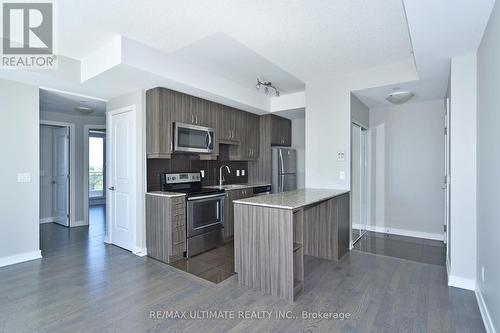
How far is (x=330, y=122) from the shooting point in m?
3.98

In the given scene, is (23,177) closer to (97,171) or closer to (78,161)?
(78,161)

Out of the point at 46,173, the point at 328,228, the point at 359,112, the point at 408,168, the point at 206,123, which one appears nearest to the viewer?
the point at 328,228

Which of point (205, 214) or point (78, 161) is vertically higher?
point (78, 161)

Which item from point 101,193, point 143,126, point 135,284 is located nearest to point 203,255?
point 135,284

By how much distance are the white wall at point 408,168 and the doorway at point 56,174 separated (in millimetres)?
5945

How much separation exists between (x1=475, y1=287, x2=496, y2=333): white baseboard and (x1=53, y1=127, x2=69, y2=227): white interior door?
6.39 m

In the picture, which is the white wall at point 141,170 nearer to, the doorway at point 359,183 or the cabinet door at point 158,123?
the cabinet door at point 158,123

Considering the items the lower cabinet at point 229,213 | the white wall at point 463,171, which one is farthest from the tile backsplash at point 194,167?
the white wall at point 463,171

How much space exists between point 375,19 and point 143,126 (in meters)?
3.02

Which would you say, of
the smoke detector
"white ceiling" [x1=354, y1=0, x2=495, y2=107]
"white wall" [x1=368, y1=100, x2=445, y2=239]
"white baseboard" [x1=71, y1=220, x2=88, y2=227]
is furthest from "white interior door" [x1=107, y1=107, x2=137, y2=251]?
"white wall" [x1=368, y1=100, x2=445, y2=239]

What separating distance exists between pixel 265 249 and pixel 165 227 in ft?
4.97

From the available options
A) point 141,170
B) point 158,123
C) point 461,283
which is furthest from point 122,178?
point 461,283

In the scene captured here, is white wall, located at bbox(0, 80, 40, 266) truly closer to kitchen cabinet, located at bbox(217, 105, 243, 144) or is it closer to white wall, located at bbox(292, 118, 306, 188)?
kitchen cabinet, located at bbox(217, 105, 243, 144)

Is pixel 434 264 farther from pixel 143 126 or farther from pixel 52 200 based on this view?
pixel 52 200
